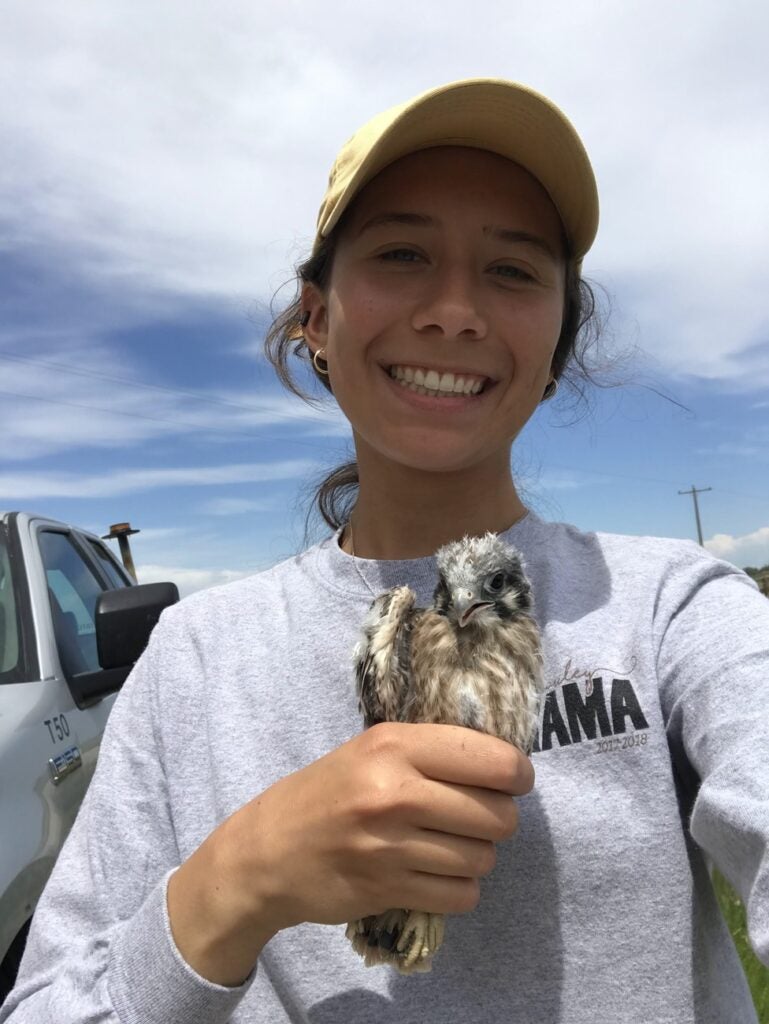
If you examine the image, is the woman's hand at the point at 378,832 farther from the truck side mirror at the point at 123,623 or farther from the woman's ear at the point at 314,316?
the truck side mirror at the point at 123,623

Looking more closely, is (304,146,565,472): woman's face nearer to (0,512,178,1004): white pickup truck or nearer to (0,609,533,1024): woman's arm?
(0,609,533,1024): woman's arm

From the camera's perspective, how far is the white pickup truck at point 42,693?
310 cm

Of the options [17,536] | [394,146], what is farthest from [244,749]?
[17,536]

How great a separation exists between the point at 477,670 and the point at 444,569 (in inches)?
9.1

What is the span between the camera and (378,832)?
1386mm

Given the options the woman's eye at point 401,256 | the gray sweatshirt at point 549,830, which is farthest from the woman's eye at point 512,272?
the gray sweatshirt at point 549,830

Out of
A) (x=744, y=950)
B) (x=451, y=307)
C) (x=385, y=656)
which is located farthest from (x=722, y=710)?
(x=744, y=950)

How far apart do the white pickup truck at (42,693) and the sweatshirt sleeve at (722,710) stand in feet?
7.73

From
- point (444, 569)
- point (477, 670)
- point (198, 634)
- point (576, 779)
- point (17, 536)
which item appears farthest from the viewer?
point (17, 536)

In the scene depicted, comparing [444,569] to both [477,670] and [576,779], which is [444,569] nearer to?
[477,670]

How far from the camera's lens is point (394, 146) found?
199 cm

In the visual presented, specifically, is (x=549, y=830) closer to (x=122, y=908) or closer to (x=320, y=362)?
(x=122, y=908)

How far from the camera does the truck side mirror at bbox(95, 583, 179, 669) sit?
389cm

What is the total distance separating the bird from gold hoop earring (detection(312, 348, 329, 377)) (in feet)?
3.36
